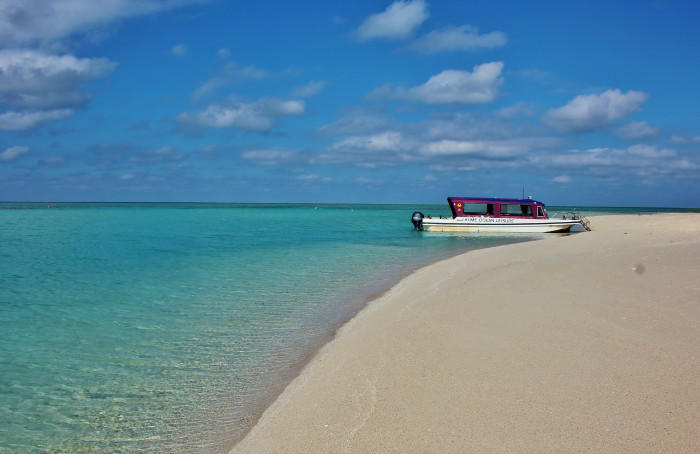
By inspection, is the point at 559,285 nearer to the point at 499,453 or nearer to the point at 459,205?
the point at 499,453

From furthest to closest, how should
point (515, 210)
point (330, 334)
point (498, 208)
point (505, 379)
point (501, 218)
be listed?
1. point (515, 210)
2. point (498, 208)
3. point (501, 218)
4. point (330, 334)
5. point (505, 379)

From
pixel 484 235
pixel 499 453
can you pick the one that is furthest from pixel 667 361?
pixel 484 235

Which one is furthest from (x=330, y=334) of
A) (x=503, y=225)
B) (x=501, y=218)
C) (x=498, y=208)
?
(x=498, y=208)

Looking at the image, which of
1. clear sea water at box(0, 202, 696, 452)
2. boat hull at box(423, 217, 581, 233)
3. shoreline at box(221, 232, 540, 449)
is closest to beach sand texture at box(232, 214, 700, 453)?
shoreline at box(221, 232, 540, 449)

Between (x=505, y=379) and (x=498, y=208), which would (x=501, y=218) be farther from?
(x=505, y=379)

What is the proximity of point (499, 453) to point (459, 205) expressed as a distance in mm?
42850

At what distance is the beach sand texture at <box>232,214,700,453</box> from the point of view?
15.2 ft

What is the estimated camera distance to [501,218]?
4431 centimetres

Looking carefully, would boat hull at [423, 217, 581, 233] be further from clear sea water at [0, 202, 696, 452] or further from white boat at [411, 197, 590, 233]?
clear sea water at [0, 202, 696, 452]

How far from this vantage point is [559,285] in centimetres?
1290

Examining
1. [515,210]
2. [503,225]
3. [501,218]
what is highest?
[515,210]

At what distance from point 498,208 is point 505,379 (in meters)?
41.0

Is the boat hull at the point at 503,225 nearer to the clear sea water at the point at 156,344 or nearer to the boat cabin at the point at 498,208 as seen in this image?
the boat cabin at the point at 498,208

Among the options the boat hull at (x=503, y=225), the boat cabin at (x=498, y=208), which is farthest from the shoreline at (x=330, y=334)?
the boat cabin at (x=498, y=208)
